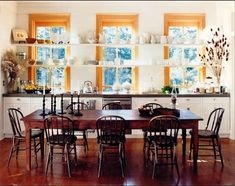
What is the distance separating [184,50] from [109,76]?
6.02ft

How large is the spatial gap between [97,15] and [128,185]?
4441mm

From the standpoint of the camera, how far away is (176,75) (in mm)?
7496

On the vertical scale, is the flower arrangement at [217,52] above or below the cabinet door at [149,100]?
above

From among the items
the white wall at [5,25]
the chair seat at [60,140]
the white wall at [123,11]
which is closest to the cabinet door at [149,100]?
the white wall at [123,11]

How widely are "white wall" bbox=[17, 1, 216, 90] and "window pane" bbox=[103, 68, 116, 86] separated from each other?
0.35 metres

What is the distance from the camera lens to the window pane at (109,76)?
7.46 metres

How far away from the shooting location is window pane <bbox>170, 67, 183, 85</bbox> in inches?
294

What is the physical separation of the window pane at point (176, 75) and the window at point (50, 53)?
244 centimetres

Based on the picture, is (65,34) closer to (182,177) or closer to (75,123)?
(75,123)

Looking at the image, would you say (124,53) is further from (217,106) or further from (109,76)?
(217,106)

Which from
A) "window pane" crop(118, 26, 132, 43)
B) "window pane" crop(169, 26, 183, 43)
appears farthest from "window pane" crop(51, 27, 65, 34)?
"window pane" crop(169, 26, 183, 43)

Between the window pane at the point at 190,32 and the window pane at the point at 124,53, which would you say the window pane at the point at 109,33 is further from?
the window pane at the point at 190,32

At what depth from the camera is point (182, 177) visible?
432 centimetres

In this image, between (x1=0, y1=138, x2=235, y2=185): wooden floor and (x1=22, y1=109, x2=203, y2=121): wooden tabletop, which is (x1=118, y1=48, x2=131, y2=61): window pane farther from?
(x1=0, y1=138, x2=235, y2=185): wooden floor
